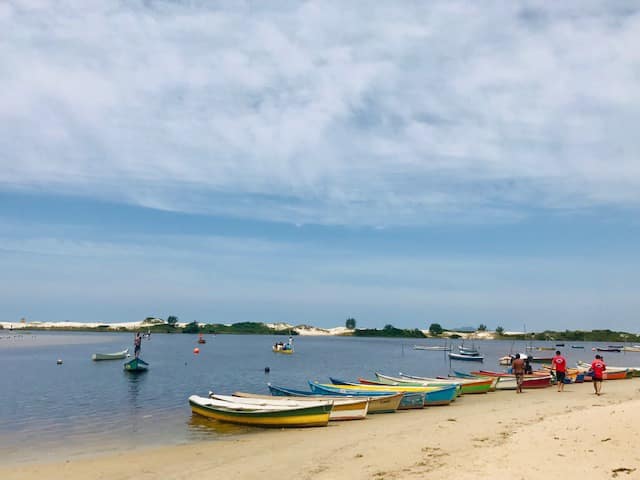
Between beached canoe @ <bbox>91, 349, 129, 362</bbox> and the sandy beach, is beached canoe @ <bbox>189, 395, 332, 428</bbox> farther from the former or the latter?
beached canoe @ <bbox>91, 349, 129, 362</bbox>

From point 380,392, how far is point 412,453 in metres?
13.5

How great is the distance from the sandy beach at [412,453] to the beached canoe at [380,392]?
3.25 metres

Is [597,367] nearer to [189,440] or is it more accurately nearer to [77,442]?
[189,440]

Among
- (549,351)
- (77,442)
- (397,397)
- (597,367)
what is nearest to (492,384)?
(597,367)

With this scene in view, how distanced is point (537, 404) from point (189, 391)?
2561cm

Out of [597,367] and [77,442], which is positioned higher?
[597,367]

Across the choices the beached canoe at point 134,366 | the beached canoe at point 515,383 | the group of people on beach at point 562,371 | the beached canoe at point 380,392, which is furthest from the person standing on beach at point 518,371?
the beached canoe at point 134,366

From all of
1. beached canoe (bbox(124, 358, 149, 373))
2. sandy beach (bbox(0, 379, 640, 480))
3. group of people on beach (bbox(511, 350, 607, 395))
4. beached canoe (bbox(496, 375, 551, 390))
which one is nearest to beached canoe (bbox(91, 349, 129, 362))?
beached canoe (bbox(124, 358, 149, 373))

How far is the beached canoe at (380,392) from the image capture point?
2761 centimetres

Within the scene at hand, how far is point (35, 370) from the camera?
59219mm

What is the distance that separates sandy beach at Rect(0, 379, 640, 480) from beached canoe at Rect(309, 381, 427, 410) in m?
3.25

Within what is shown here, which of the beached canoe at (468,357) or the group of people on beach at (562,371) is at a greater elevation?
the group of people on beach at (562,371)

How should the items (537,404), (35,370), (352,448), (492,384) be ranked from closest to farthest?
(352,448) → (537,404) → (492,384) → (35,370)

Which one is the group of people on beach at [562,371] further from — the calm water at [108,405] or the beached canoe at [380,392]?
the calm water at [108,405]
